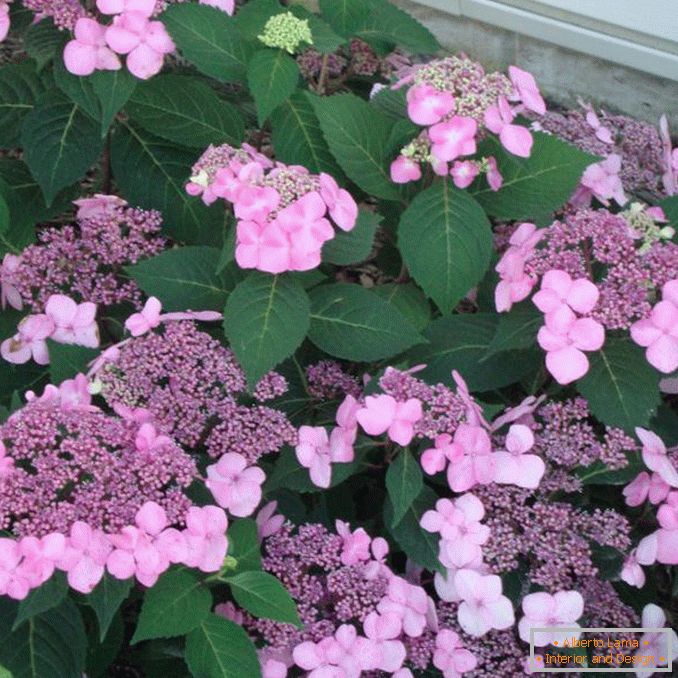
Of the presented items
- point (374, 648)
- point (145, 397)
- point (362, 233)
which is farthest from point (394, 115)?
point (374, 648)

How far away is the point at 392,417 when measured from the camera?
1.84 m

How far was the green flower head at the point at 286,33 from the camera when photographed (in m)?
2.15

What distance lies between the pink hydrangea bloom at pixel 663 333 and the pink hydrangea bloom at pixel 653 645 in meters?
0.40

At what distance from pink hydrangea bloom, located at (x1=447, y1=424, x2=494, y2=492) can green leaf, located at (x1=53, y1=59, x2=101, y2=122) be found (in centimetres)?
90

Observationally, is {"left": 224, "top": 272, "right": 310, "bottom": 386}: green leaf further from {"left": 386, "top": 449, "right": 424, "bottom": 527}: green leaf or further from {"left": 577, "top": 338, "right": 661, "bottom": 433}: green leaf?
{"left": 577, "top": 338, "right": 661, "bottom": 433}: green leaf

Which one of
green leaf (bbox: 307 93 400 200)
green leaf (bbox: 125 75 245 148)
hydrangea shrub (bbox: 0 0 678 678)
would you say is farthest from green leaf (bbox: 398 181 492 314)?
green leaf (bbox: 125 75 245 148)

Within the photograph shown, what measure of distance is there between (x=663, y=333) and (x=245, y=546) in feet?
2.29

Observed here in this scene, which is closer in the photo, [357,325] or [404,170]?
[357,325]

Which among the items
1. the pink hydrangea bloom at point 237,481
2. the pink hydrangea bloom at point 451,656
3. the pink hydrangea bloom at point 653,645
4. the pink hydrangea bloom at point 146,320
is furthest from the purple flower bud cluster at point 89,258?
the pink hydrangea bloom at point 653,645

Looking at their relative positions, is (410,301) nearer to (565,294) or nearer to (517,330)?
(517,330)

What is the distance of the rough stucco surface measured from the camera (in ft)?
10.7

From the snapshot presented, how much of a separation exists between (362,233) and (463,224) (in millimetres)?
192

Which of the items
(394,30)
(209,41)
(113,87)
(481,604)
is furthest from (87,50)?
(481,604)

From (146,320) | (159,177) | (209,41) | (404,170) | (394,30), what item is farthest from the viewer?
(394,30)
